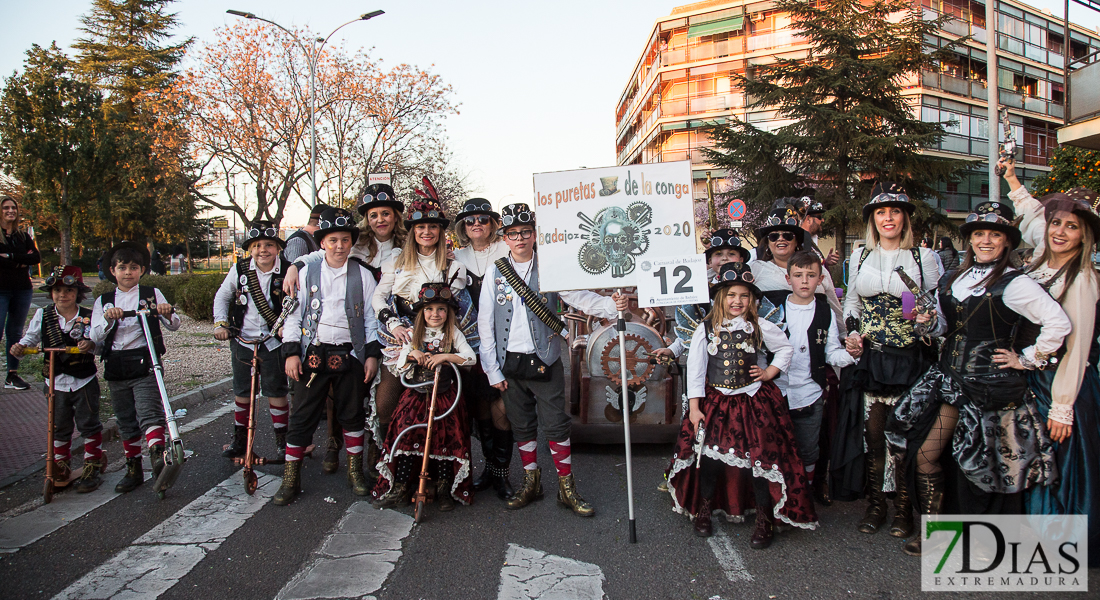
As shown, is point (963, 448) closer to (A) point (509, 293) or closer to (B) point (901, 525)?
(B) point (901, 525)

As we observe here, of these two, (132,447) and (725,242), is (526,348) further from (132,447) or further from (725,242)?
(132,447)

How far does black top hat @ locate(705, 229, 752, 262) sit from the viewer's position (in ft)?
15.2

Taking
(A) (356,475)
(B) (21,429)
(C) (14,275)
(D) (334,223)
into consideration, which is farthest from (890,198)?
(C) (14,275)

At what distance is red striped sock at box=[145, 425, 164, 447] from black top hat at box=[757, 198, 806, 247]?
4.91 meters

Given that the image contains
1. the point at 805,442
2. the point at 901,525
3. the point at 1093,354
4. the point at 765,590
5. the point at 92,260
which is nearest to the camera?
the point at 765,590

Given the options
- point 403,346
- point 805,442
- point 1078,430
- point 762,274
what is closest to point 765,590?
point 805,442

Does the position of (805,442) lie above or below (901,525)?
above

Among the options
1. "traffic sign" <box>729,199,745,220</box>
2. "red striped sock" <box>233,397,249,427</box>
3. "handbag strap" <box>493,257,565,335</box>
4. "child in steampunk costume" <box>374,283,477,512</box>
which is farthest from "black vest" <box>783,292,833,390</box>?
"red striped sock" <box>233,397,249,427</box>

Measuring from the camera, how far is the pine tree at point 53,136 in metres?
28.1

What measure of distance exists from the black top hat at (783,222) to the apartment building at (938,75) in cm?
2837

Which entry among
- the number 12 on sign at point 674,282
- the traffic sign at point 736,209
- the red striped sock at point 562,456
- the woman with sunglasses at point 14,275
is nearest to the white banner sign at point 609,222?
the number 12 on sign at point 674,282

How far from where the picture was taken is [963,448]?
360 cm

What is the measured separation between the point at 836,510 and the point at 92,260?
2063 inches

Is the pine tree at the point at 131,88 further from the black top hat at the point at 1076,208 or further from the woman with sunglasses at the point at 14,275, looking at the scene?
the black top hat at the point at 1076,208
